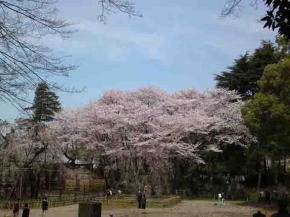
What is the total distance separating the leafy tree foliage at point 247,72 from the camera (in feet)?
150

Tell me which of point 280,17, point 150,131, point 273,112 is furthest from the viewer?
point 150,131

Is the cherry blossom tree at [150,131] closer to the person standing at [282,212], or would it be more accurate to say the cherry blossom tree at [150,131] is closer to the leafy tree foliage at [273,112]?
the leafy tree foliage at [273,112]

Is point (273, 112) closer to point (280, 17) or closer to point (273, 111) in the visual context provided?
point (273, 111)

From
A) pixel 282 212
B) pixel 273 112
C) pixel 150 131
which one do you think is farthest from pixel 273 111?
pixel 282 212

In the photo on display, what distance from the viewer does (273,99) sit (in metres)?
32.4

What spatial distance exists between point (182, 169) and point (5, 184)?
17563mm

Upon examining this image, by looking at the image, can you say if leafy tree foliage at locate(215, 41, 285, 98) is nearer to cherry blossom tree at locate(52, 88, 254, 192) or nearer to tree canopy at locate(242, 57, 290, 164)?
cherry blossom tree at locate(52, 88, 254, 192)

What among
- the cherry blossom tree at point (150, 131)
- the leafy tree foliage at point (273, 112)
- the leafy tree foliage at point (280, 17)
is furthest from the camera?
the cherry blossom tree at point (150, 131)

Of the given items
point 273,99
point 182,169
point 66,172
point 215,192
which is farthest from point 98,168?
point 273,99

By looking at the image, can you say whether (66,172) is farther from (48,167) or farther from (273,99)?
(273,99)

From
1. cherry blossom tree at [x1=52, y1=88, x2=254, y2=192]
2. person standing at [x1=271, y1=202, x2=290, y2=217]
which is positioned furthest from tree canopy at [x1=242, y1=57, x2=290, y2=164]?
person standing at [x1=271, y1=202, x2=290, y2=217]

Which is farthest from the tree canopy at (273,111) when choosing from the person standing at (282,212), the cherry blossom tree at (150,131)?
the person standing at (282,212)

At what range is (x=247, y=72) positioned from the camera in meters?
46.9

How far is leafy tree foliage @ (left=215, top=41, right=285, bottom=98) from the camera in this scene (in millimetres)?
45625
